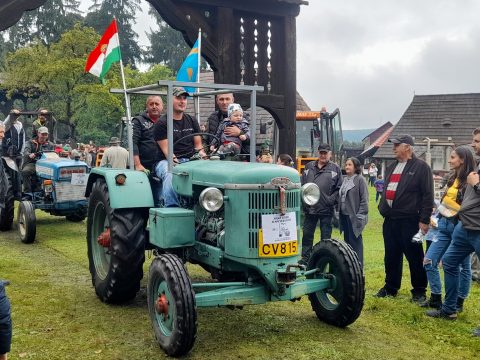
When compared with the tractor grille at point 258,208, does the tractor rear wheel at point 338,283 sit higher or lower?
lower

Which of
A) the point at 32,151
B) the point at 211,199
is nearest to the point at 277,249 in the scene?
the point at 211,199

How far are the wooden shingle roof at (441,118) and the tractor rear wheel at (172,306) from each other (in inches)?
1114

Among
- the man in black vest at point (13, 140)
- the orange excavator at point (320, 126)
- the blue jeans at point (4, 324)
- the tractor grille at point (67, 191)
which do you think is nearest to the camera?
the blue jeans at point (4, 324)

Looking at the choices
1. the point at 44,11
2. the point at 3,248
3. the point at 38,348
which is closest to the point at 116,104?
the point at 44,11

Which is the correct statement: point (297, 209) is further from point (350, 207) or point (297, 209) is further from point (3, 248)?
point (3, 248)

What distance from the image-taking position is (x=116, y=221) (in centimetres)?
466

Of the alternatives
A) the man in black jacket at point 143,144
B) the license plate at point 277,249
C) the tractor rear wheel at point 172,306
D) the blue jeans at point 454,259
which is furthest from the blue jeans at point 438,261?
the man in black jacket at point 143,144

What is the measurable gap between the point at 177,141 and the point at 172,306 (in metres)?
1.71

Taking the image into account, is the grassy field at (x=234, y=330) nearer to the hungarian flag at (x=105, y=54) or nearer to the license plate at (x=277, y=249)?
the license plate at (x=277, y=249)

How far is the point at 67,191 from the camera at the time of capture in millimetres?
8602

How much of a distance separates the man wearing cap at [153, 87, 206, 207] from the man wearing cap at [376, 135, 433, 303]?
1982mm

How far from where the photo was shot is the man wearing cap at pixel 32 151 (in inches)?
365

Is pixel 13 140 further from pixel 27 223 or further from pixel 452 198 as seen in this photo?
pixel 452 198

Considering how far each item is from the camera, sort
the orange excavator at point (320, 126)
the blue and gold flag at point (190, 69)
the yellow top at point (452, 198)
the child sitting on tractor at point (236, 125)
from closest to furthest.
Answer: the yellow top at point (452, 198) < the child sitting on tractor at point (236, 125) < the blue and gold flag at point (190, 69) < the orange excavator at point (320, 126)
